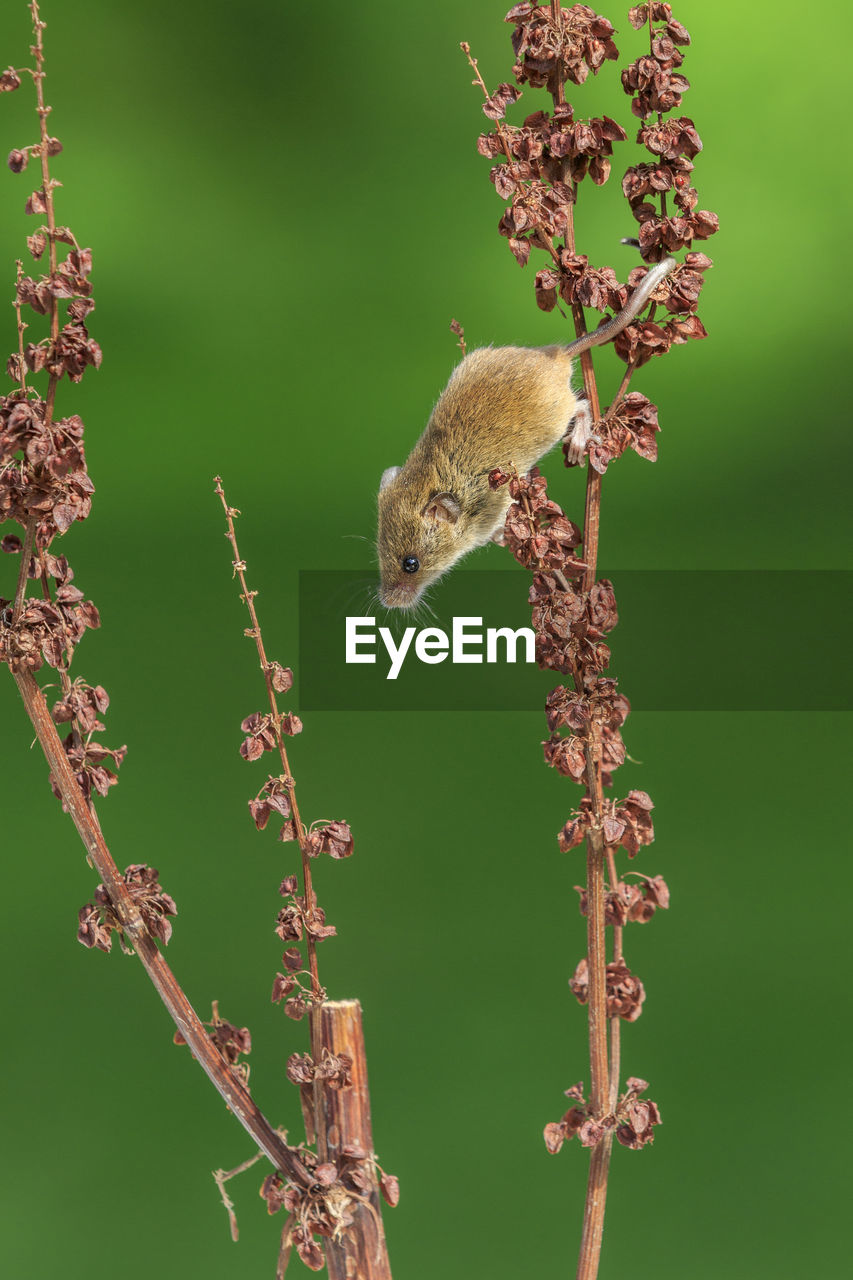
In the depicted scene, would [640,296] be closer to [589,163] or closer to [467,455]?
[589,163]

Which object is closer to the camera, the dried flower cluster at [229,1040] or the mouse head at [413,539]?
the dried flower cluster at [229,1040]

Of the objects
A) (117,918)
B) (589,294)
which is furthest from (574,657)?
(117,918)

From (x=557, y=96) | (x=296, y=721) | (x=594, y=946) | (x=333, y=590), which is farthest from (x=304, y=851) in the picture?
(x=557, y=96)

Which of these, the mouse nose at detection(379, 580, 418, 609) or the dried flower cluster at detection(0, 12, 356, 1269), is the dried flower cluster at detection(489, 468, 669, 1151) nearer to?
the dried flower cluster at detection(0, 12, 356, 1269)

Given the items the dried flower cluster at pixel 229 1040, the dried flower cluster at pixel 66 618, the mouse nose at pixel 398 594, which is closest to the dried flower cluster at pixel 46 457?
the dried flower cluster at pixel 66 618

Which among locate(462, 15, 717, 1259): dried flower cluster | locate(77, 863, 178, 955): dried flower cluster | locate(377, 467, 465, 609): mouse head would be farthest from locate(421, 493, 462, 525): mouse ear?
locate(77, 863, 178, 955): dried flower cluster

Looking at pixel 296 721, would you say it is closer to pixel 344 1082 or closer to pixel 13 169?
pixel 344 1082

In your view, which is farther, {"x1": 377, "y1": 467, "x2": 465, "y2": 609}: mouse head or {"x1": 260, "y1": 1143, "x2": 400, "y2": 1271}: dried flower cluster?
{"x1": 377, "y1": 467, "x2": 465, "y2": 609}: mouse head

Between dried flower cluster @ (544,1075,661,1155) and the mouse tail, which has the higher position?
the mouse tail

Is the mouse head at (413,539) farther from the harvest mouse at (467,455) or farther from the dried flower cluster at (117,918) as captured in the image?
the dried flower cluster at (117,918)
